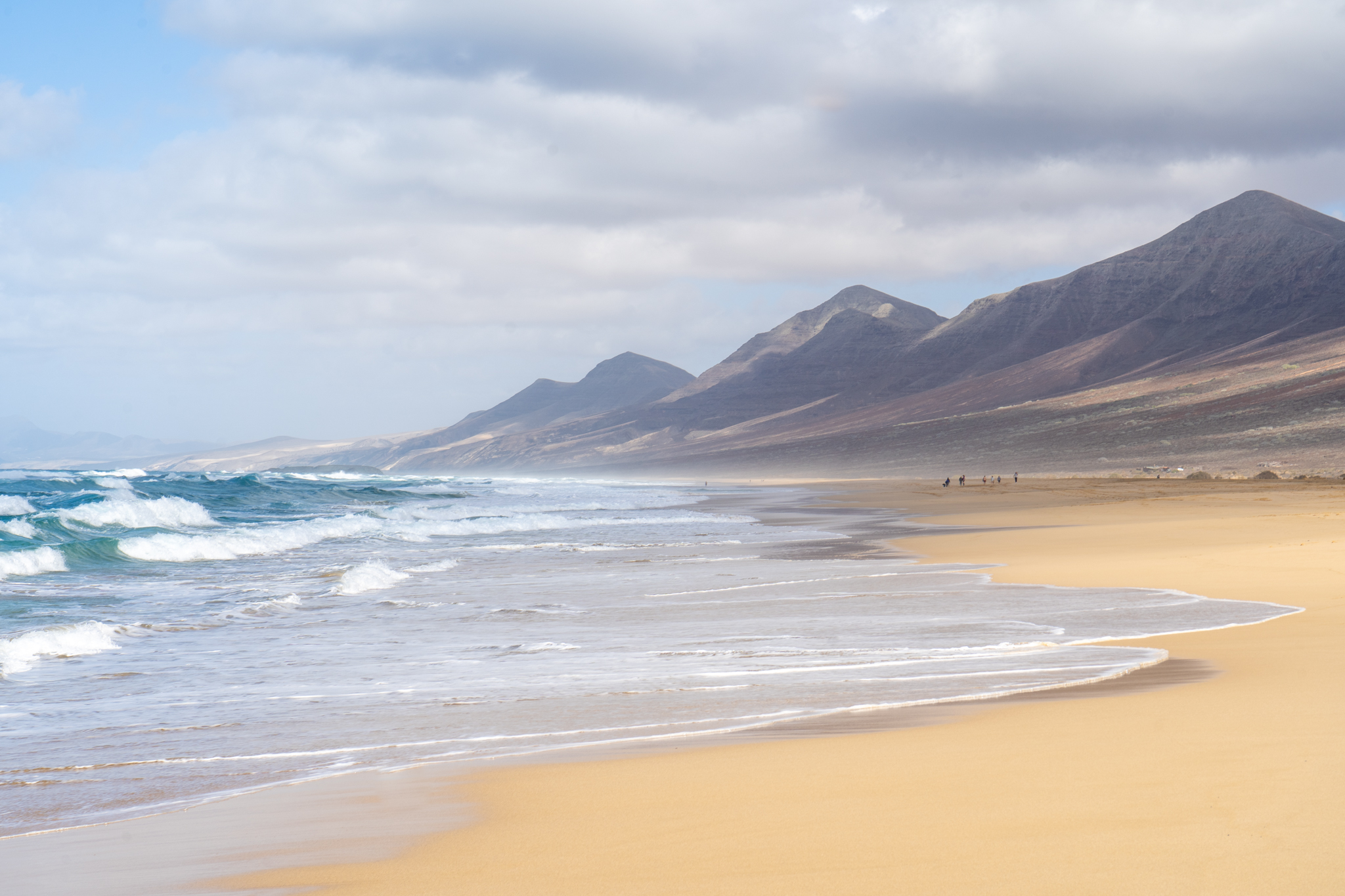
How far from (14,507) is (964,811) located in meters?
41.1

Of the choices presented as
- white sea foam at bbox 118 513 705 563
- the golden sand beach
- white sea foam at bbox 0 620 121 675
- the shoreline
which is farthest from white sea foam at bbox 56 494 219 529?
the golden sand beach

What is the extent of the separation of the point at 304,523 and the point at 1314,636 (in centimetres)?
2762

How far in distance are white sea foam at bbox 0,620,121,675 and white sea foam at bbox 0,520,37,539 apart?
51.3ft

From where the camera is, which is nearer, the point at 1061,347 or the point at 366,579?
the point at 366,579

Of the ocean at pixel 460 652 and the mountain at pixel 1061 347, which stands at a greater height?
the mountain at pixel 1061 347

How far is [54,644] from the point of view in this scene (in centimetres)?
1060

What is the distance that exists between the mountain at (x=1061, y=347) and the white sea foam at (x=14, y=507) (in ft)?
258

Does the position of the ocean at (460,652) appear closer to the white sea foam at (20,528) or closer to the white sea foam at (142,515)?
the white sea foam at (20,528)

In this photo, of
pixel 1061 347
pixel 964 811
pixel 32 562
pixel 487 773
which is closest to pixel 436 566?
pixel 32 562

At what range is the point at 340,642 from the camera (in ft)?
35.7

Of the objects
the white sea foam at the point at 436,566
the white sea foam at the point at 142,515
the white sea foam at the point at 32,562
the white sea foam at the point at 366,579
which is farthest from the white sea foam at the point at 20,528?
the white sea foam at the point at 366,579

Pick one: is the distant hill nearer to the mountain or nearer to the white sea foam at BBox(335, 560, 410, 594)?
the mountain

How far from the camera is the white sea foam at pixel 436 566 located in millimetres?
18828

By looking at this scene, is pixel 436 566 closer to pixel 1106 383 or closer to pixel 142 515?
pixel 142 515
